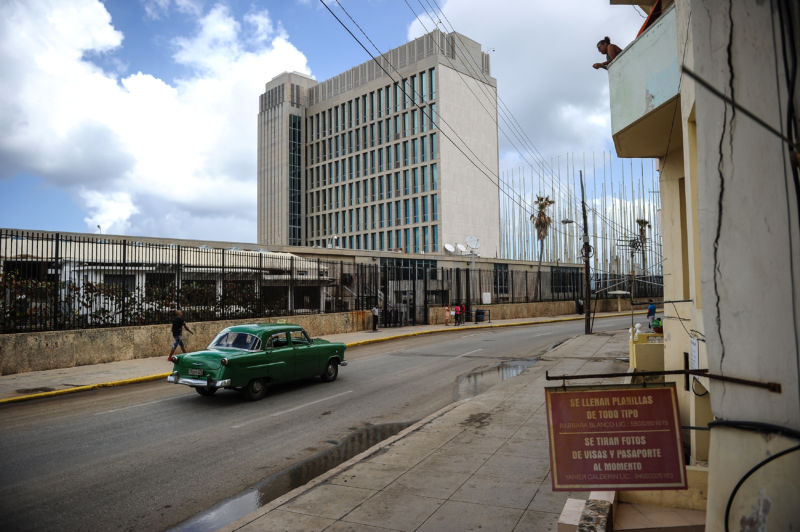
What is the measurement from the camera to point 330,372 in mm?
13086

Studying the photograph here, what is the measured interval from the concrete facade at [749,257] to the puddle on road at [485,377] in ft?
27.6

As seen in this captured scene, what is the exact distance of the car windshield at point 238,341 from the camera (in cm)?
1099

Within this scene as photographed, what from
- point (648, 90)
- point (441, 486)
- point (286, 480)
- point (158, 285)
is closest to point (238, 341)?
point (286, 480)

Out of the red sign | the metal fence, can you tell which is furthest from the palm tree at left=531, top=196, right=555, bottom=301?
the red sign

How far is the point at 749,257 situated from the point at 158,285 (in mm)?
17900

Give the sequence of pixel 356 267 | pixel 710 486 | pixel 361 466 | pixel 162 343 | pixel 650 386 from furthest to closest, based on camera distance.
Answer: pixel 356 267, pixel 162 343, pixel 361 466, pixel 650 386, pixel 710 486

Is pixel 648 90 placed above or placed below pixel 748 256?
above

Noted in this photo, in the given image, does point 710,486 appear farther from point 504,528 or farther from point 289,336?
point 289,336

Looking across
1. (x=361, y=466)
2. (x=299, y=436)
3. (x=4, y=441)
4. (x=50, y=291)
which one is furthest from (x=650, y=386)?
(x=50, y=291)

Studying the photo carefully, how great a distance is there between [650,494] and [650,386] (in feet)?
6.84

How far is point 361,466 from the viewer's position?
6523mm

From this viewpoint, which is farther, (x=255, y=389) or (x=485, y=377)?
(x=485, y=377)

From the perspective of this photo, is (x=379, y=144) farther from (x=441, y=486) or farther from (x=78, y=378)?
(x=441, y=486)

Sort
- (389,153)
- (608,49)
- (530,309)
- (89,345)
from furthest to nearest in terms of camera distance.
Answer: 1. (389,153)
2. (530,309)
3. (89,345)
4. (608,49)
